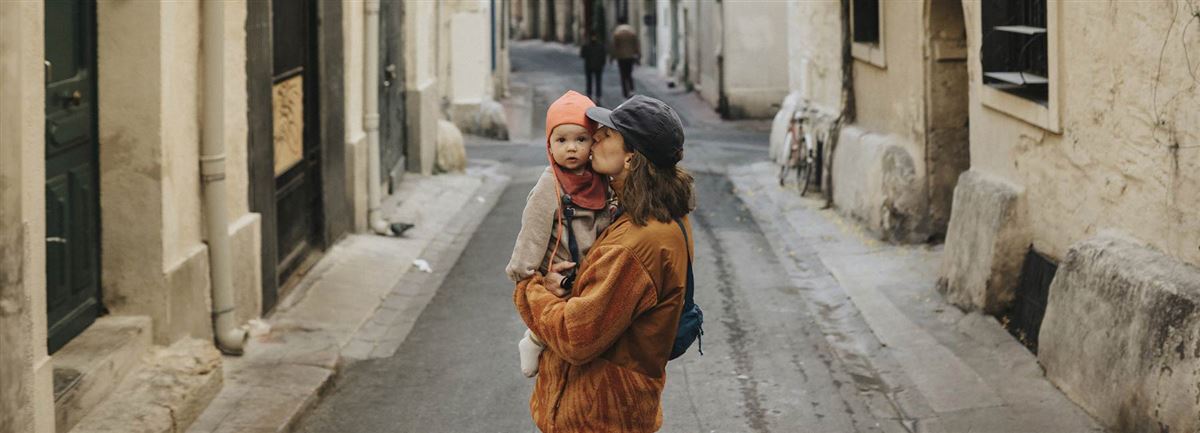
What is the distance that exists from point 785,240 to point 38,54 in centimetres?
825

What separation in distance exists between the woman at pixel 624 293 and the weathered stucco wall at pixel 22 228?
1974 millimetres

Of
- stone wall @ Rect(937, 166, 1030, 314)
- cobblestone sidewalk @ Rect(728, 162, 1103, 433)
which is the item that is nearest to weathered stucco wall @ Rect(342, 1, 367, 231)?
cobblestone sidewalk @ Rect(728, 162, 1103, 433)

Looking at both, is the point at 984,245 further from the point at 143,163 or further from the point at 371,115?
the point at 371,115

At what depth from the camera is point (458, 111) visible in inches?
920

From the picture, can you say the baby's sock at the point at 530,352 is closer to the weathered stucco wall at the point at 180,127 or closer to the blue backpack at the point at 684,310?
the blue backpack at the point at 684,310

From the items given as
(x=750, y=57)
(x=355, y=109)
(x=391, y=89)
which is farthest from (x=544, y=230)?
(x=750, y=57)

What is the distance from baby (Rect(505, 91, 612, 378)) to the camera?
4.37 meters

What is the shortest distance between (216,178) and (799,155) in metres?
9.01

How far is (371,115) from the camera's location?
43.2 ft

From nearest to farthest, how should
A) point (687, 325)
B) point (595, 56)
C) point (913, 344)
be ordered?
point (687, 325) < point (913, 344) < point (595, 56)

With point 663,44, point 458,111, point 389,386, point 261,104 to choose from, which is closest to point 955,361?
point 389,386

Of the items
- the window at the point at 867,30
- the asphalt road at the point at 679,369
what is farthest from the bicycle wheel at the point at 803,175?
the asphalt road at the point at 679,369

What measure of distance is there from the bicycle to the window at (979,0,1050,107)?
18.4 feet

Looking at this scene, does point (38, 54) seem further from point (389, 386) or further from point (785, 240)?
point (785, 240)
